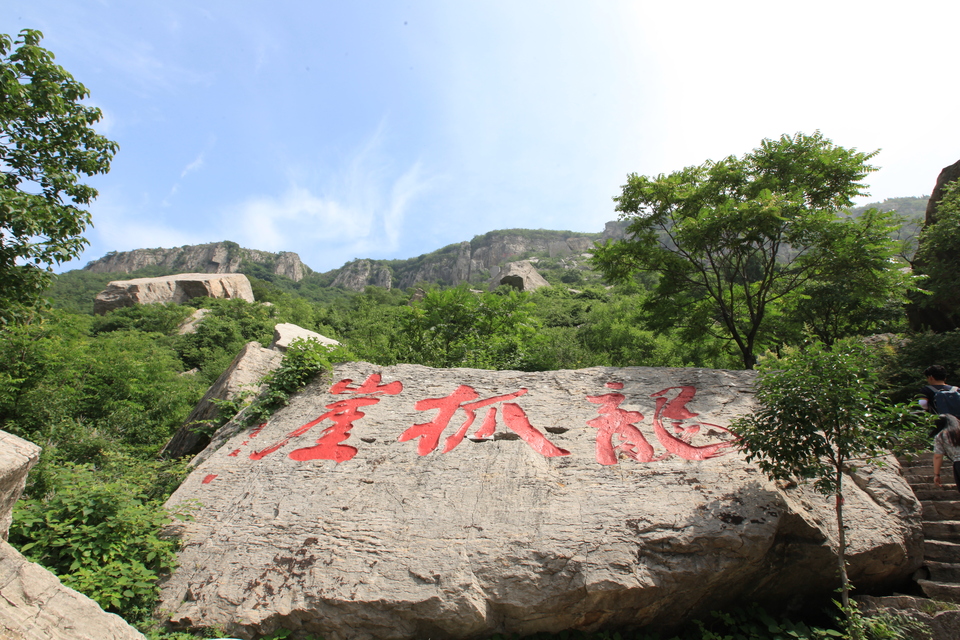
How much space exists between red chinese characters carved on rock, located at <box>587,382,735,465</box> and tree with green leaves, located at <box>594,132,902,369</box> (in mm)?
3085

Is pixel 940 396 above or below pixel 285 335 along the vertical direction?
below

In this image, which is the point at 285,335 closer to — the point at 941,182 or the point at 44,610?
the point at 44,610

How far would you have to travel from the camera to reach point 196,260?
64000mm

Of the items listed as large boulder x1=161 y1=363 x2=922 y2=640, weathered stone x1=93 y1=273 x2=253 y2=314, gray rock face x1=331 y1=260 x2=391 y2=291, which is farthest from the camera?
gray rock face x1=331 y1=260 x2=391 y2=291

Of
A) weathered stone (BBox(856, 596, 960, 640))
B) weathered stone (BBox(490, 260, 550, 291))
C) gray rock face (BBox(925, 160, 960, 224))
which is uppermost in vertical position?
weathered stone (BBox(490, 260, 550, 291))

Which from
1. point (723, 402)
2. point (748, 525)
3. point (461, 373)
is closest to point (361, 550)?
point (461, 373)

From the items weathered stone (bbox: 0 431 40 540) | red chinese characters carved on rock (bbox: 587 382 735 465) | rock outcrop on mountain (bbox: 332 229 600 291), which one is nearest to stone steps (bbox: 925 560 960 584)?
red chinese characters carved on rock (bbox: 587 382 735 465)

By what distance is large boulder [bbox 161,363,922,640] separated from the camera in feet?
9.48

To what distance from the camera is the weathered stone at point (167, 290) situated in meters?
25.9

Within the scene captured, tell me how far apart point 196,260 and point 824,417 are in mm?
74888

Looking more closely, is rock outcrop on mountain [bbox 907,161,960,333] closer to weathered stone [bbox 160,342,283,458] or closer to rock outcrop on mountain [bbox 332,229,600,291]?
weathered stone [bbox 160,342,283,458]

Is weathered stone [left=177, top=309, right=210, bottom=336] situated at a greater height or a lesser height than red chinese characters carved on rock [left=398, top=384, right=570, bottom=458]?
greater

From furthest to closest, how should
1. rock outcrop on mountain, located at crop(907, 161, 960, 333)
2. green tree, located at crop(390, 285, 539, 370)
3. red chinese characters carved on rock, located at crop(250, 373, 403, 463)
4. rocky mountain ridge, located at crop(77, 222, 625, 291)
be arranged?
rocky mountain ridge, located at crop(77, 222, 625, 291) → rock outcrop on mountain, located at crop(907, 161, 960, 333) → green tree, located at crop(390, 285, 539, 370) → red chinese characters carved on rock, located at crop(250, 373, 403, 463)

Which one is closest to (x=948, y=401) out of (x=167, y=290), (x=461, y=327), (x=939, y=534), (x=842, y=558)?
(x=939, y=534)
